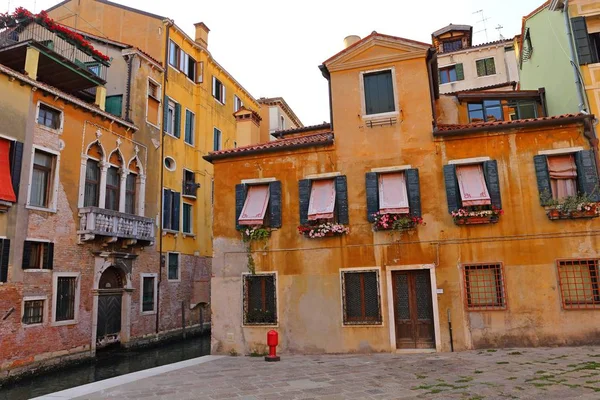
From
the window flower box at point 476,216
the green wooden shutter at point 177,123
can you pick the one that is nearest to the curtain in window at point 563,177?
the window flower box at point 476,216

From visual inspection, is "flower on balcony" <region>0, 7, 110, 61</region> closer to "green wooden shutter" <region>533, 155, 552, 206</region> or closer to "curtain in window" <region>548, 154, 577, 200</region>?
"green wooden shutter" <region>533, 155, 552, 206</region>

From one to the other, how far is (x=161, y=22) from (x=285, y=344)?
17.3m

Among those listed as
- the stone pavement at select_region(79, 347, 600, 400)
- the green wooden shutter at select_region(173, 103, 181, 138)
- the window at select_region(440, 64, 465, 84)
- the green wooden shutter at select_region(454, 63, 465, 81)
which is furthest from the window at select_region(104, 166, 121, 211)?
the green wooden shutter at select_region(454, 63, 465, 81)

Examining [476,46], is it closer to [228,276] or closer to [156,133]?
[156,133]

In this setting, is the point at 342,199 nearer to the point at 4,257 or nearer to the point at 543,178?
the point at 543,178

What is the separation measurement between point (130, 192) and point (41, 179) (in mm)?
4389

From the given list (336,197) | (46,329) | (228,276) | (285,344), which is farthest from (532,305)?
(46,329)

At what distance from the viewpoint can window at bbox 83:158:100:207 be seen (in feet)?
54.7

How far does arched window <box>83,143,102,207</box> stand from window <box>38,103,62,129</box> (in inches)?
65.7

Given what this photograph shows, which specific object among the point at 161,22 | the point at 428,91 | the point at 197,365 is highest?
the point at 161,22

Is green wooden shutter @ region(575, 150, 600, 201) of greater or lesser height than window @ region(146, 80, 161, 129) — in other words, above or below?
below

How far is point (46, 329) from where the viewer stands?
1411 cm

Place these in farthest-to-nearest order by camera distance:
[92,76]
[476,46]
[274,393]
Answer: [476,46] < [92,76] < [274,393]

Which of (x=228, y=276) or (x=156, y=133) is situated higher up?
(x=156, y=133)
